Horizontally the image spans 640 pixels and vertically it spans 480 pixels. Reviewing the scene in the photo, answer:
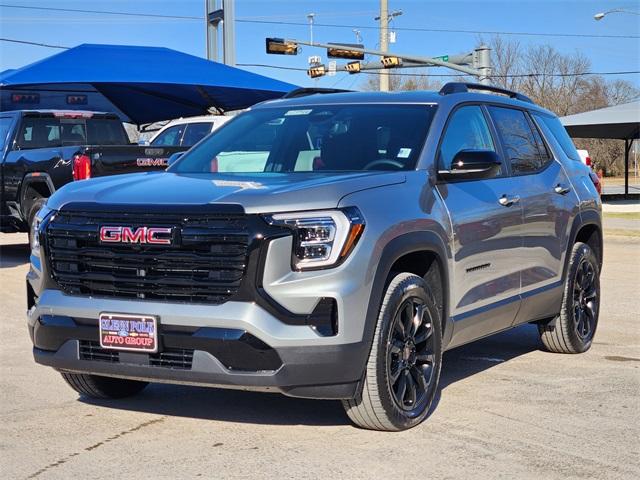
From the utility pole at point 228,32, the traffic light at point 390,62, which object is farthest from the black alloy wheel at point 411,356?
the traffic light at point 390,62

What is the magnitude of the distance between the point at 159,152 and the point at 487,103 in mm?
7043

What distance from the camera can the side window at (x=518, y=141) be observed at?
652 cm

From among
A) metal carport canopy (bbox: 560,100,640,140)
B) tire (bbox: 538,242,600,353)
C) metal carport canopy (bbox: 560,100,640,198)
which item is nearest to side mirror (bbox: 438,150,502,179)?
tire (bbox: 538,242,600,353)

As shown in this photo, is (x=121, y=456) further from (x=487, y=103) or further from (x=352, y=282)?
(x=487, y=103)

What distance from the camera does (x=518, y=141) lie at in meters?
6.76

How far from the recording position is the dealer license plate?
454 cm

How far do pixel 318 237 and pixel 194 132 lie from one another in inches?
453

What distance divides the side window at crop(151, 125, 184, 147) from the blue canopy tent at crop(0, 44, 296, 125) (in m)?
2.87

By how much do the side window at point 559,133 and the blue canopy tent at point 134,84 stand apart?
12.7 meters

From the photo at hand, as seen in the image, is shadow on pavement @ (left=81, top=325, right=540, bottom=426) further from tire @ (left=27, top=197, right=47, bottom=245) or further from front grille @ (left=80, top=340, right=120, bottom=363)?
tire @ (left=27, top=197, right=47, bottom=245)

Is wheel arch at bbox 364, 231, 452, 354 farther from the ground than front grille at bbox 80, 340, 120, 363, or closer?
farther from the ground

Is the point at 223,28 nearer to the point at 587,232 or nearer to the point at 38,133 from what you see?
the point at 38,133

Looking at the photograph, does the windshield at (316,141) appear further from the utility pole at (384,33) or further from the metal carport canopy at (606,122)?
the utility pole at (384,33)

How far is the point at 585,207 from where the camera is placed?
735 cm
